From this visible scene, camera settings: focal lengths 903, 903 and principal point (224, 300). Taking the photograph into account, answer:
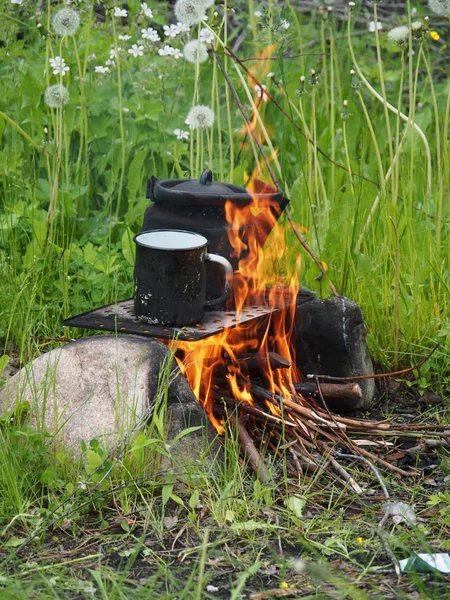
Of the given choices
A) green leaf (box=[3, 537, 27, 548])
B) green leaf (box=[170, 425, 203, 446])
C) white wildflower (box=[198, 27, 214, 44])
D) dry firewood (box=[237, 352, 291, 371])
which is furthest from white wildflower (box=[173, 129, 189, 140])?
green leaf (box=[3, 537, 27, 548])

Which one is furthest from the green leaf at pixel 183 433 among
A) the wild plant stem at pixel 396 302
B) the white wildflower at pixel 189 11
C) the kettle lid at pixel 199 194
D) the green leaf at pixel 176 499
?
the white wildflower at pixel 189 11

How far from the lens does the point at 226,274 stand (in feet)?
10.1

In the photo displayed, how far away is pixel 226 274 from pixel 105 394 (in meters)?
0.60

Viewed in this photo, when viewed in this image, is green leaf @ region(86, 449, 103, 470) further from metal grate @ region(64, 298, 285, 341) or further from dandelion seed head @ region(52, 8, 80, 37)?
dandelion seed head @ region(52, 8, 80, 37)

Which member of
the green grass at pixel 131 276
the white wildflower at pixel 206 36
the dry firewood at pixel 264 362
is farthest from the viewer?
the white wildflower at pixel 206 36

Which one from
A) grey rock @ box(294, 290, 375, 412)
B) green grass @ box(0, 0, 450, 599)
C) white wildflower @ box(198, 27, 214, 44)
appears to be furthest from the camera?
white wildflower @ box(198, 27, 214, 44)

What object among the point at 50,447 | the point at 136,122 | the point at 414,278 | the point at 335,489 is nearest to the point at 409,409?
the point at 414,278

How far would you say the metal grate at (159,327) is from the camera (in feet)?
9.44

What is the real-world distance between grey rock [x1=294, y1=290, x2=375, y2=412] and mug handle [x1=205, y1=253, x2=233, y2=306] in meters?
0.41

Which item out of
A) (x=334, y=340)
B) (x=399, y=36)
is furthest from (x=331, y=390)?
(x=399, y=36)

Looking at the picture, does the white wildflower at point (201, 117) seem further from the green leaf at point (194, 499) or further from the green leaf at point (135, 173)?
the green leaf at point (194, 499)

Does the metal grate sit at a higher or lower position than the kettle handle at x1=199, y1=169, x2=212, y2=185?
lower

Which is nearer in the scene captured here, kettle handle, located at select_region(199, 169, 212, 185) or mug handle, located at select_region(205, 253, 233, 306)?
mug handle, located at select_region(205, 253, 233, 306)

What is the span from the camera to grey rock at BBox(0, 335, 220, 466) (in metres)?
2.75
